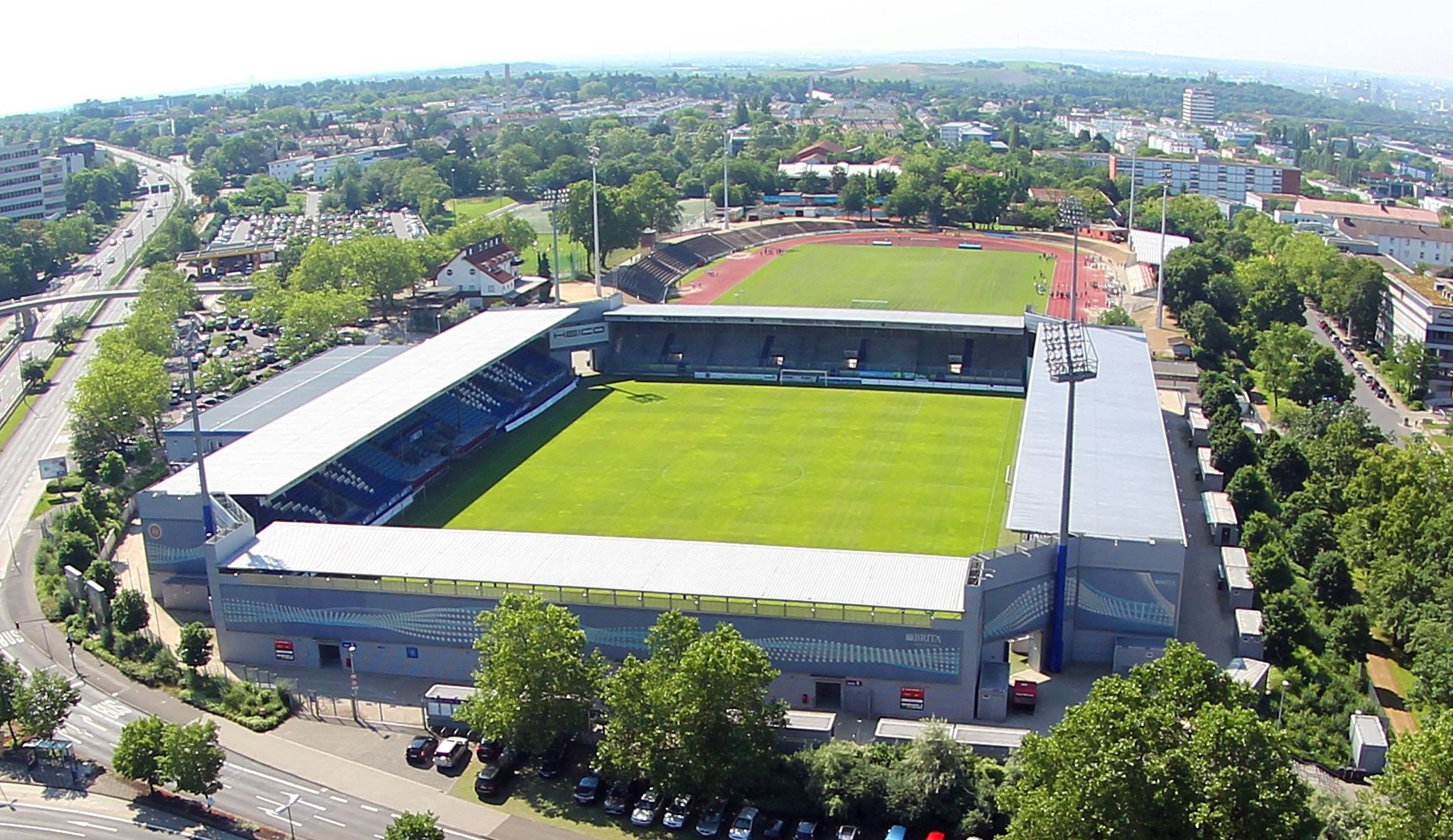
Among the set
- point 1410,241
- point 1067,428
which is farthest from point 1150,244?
point 1067,428

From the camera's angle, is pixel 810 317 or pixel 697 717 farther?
pixel 810 317

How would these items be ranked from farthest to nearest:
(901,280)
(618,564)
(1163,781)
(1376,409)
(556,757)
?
(901,280)
(1376,409)
(618,564)
(556,757)
(1163,781)

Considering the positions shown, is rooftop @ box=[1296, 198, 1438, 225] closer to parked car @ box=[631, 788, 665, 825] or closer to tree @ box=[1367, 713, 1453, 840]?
tree @ box=[1367, 713, 1453, 840]

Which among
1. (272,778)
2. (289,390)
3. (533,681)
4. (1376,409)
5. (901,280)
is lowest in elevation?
(1376,409)

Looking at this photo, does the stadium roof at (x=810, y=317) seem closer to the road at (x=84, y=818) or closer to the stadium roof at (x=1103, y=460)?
the stadium roof at (x=1103, y=460)

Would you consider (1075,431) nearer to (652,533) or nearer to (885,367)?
(652,533)

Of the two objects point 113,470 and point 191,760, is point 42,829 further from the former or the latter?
point 113,470
